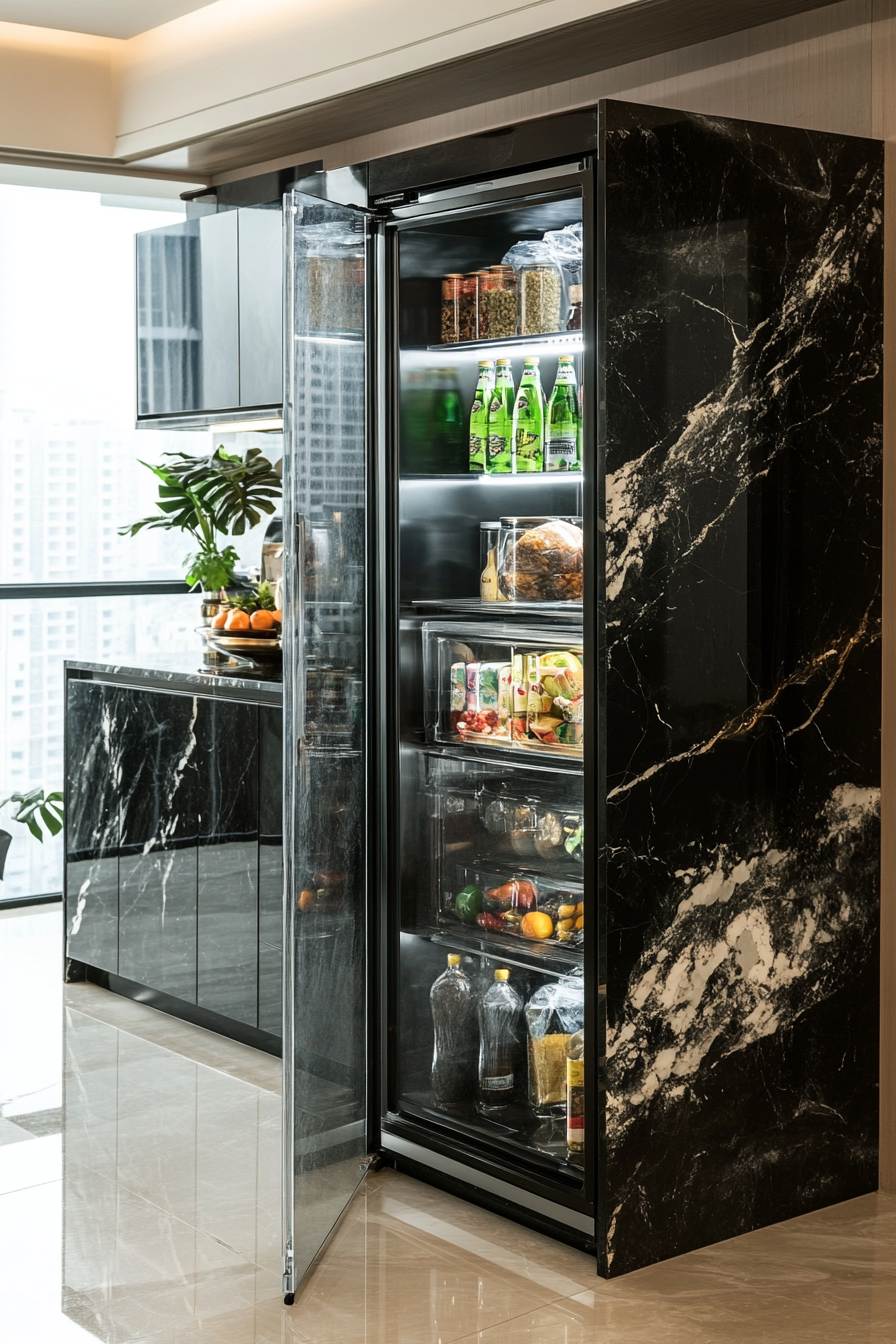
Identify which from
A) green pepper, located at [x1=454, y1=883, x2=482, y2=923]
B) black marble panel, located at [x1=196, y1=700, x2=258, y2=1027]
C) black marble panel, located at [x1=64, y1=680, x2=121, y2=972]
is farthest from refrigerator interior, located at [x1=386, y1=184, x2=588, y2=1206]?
black marble panel, located at [x1=64, y1=680, x2=121, y2=972]

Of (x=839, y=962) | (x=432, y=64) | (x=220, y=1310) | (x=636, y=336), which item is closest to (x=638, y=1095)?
(x=839, y=962)

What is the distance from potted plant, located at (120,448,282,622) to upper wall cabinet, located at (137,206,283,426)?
17 centimetres

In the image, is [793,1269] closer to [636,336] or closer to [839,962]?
[839,962]

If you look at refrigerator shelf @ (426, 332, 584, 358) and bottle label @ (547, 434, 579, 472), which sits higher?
refrigerator shelf @ (426, 332, 584, 358)

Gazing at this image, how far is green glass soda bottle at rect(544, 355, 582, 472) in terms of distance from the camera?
122 inches

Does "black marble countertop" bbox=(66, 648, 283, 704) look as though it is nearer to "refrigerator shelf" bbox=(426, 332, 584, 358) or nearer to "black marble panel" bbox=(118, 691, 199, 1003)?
"black marble panel" bbox=(118, 691, 199, 1003)

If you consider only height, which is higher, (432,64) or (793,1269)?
(432,64)

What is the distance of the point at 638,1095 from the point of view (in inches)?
108

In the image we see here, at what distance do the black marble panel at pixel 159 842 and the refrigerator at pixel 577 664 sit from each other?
1051 mm

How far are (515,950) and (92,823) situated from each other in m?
1.85

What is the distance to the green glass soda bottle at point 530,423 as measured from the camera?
318 cm

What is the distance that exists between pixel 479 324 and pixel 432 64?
0.73m

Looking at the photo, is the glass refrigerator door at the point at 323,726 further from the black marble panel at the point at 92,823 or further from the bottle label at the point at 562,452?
the black marble panel at the point at 92,823

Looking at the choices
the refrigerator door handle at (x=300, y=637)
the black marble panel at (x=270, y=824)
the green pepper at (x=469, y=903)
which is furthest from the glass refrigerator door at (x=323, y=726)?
the black marble panel at (x=270, y=824)
